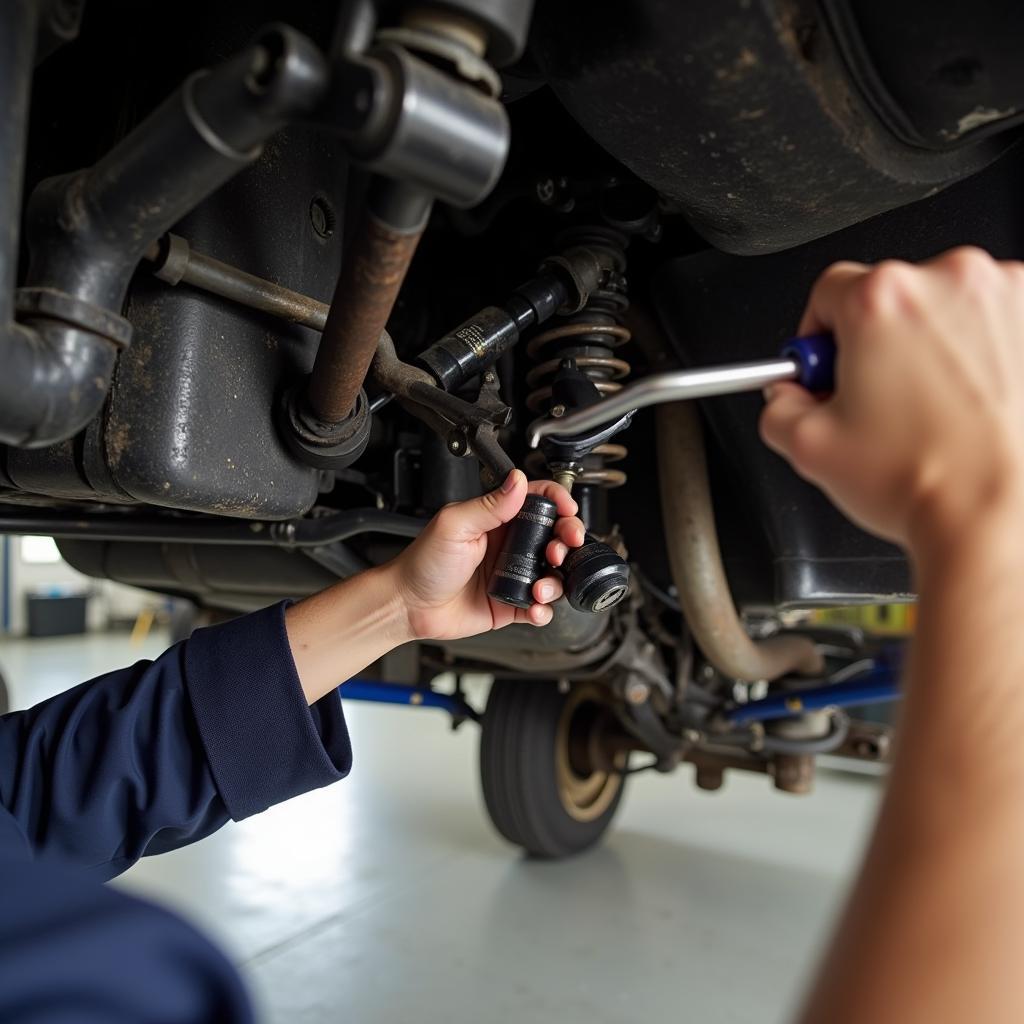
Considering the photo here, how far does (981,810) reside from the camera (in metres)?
0.28

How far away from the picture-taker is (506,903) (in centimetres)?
160

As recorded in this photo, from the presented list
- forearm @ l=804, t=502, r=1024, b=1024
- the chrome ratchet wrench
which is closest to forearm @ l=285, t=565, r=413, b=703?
the chrome ratchet wrench

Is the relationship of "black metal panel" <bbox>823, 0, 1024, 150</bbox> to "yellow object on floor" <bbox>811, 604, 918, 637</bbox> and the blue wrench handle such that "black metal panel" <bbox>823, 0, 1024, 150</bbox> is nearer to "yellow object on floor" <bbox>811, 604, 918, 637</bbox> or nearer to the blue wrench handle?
the blue wrench handle

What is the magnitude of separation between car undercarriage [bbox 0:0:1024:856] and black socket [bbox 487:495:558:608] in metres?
0.06

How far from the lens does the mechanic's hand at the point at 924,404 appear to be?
0.33m

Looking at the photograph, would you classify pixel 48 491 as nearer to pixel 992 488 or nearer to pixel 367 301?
pixel 367 301

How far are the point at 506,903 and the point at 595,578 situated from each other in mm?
1207

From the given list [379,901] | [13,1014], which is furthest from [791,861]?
[13,1014]

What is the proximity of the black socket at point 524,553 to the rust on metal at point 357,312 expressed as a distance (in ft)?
0.52

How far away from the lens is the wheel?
1.74m

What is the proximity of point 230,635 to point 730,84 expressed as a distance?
553mm

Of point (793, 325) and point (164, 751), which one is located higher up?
point (793, 325)

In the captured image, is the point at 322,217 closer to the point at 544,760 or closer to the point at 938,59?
the point at 938,59

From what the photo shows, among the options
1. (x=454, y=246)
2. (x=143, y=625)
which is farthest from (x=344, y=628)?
(x=143, y=625)
